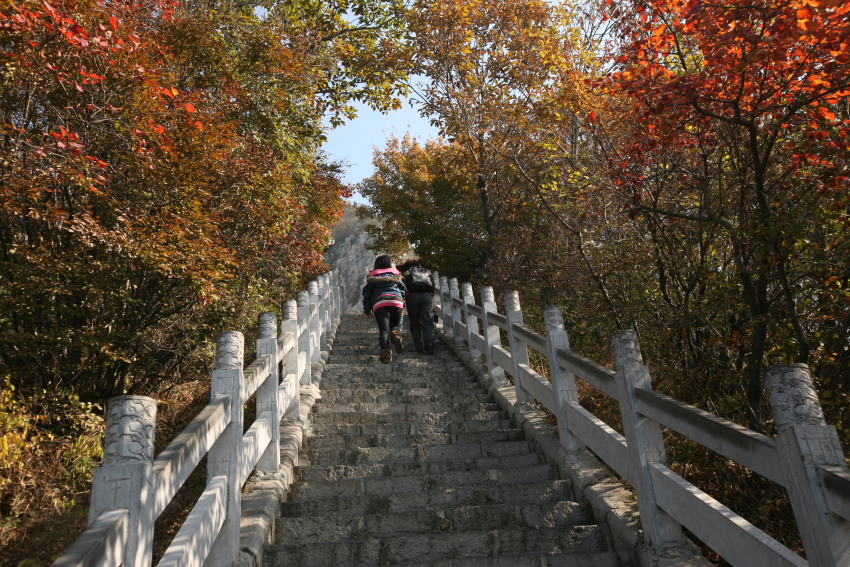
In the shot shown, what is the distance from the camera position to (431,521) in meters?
4.01

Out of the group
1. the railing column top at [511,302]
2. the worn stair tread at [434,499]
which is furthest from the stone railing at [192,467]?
the railing column top at [511,302]

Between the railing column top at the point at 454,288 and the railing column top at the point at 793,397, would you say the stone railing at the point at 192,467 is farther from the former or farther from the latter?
the railing column top at the point at 454,288

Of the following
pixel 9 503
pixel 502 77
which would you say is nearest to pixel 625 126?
pixel 502 77

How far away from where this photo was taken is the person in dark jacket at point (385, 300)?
9.30m

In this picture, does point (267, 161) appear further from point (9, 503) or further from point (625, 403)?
point (625, 403)

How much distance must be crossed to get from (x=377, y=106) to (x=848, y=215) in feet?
40.4

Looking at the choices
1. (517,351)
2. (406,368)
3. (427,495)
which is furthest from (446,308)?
(427,495)

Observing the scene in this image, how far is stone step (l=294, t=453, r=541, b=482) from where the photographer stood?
488 centimetres

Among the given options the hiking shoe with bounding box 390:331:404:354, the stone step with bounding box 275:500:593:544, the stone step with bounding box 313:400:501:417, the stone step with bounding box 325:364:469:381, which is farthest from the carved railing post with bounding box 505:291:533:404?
the hiking shoe with bounding box 390:331:404:354

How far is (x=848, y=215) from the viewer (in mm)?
4301

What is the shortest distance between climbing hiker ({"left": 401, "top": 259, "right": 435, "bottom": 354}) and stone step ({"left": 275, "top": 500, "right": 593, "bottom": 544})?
5738mm

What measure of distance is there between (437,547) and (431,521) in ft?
1.19

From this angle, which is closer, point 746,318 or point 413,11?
point 746,318

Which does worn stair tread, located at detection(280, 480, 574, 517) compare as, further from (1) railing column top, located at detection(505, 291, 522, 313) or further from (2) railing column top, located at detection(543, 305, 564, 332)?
(1) railing column top, located at detection(505, 291, 522, 313)
